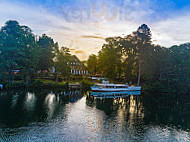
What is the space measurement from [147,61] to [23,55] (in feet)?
200

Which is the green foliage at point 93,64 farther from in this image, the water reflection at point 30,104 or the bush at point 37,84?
the water reflection at point 30,104

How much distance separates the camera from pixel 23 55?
237 feet

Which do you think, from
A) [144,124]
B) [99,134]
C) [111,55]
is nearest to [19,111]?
[99,134]

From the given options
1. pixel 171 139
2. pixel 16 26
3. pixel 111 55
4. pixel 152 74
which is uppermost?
pixel 16 26

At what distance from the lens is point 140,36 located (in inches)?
3625

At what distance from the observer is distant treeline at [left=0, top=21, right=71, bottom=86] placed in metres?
68.9

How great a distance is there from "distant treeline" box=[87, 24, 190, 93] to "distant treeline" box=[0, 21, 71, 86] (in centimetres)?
2674

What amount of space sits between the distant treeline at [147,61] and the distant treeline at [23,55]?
26.7 metres

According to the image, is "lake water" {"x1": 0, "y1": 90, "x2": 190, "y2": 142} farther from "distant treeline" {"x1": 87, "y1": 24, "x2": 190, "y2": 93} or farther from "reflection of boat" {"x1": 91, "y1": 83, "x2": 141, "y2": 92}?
"distant treeline" {"x1": 87, "y1": 24, "x2": 190, "y2": 93}

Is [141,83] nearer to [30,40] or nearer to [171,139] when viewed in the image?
[30,40]

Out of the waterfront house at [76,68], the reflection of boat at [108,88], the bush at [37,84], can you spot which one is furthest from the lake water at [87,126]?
the waterfront house at [76,68]

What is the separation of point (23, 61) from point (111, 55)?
47.8 meters

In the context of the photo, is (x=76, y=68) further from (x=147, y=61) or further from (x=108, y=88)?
(x=108, y=88)

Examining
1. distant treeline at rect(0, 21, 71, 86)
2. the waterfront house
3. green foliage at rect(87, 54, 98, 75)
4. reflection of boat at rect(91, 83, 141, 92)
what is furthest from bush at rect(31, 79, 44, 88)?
the waterfront house
